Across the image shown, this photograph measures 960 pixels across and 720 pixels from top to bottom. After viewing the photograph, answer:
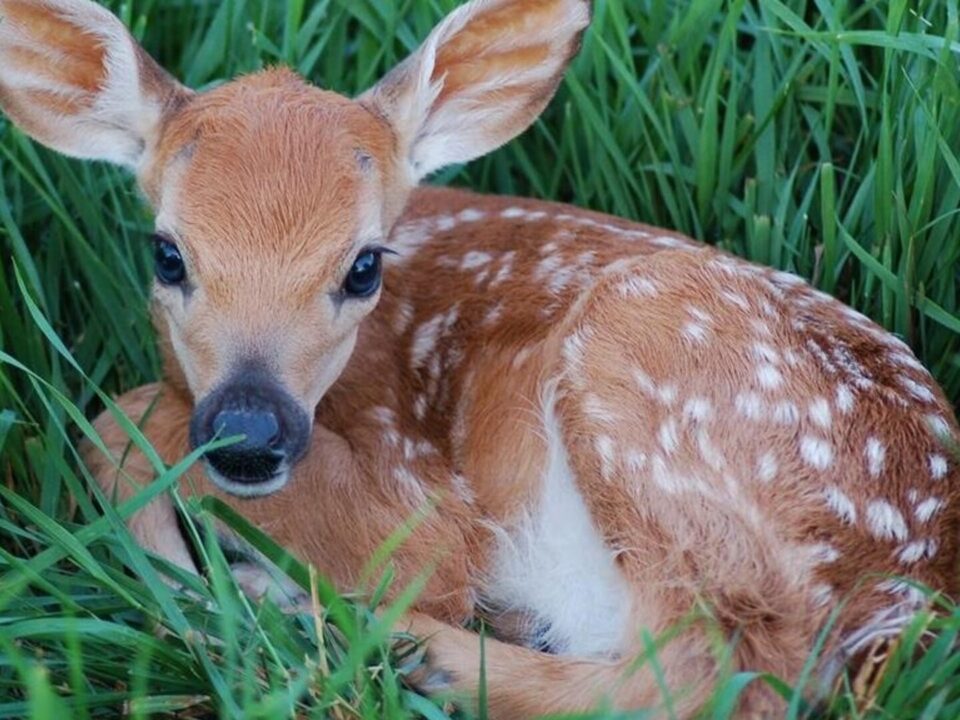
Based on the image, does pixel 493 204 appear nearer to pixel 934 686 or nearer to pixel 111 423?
pixel 111 423

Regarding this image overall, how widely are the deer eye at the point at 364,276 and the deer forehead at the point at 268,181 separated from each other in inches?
1.4

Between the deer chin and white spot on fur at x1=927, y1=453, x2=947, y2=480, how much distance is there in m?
1.28

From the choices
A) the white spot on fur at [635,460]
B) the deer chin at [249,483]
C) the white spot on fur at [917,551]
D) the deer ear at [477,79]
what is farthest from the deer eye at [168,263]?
the white spot on fur at [917,551]

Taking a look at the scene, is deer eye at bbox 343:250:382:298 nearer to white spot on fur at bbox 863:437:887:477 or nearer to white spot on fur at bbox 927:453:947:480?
white spot on fur at bbox 863:437:887:477

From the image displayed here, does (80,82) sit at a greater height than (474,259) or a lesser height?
greater

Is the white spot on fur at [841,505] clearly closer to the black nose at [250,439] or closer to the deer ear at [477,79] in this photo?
the black nose at [250,439]

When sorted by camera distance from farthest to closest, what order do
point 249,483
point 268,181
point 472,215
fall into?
point 472,215 < point 268,181 < point 249,483

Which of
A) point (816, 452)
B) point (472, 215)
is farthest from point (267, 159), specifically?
point (816, 452)

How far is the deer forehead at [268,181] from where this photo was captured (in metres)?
3.39

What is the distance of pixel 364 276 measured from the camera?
3568 millimetres

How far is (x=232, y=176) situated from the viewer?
136 inches

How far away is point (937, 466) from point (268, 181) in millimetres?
1456

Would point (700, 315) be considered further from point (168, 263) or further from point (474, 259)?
point (168, 263)

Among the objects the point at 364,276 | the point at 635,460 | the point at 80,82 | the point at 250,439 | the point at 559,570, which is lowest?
the point at 559,570
